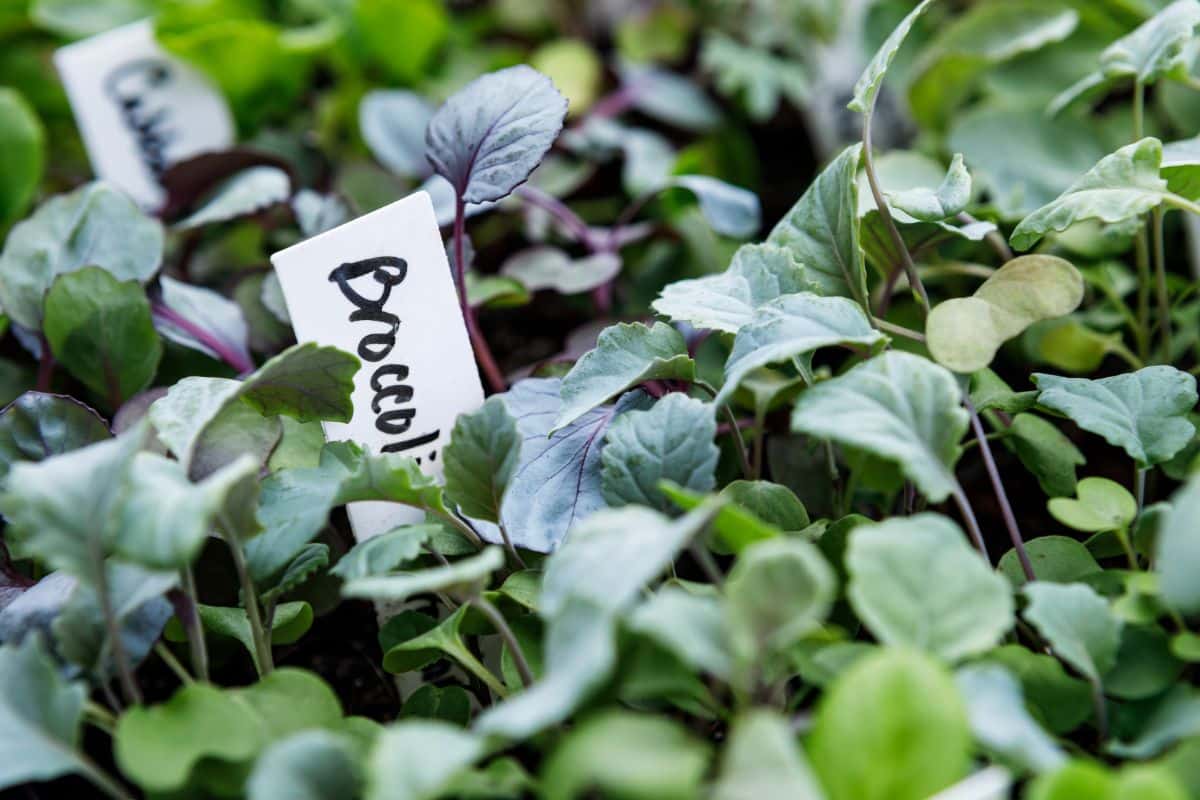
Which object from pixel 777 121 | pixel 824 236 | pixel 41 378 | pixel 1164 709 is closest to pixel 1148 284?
pixel 824 236

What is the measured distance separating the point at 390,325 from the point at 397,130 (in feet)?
1.53

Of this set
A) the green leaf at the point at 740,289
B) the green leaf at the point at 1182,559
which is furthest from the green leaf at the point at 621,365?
the green leaf at the point at 1182,559

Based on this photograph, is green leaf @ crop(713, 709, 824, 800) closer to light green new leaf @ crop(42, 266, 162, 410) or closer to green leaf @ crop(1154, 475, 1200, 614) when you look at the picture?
green leaf @ crop(1154, 475, 1200, 614)

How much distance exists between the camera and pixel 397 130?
1.06 m

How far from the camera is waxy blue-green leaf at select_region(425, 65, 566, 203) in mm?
638

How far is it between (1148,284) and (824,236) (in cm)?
29

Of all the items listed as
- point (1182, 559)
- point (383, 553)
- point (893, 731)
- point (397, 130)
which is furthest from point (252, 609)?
point (397, 130)

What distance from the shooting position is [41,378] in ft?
2.51

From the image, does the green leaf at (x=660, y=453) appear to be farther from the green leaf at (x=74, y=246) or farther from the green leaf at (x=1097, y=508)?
the green leaf at (x=74, y=246)

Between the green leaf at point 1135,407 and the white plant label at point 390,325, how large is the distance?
1.14 ft

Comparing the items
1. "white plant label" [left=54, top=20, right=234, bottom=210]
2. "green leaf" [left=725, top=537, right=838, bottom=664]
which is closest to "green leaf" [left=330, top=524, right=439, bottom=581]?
"green leaf" [left=725, top=537, right=838, bottom=664]

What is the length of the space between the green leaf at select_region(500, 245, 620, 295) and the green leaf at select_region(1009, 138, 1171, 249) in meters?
Answer: 0.35

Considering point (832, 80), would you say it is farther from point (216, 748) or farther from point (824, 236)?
point (216, 748)

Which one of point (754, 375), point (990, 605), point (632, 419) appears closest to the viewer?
point (990, 605)
